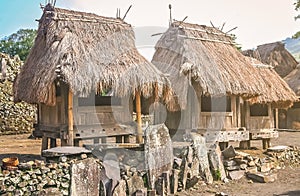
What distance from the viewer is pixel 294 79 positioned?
2591 centimetres

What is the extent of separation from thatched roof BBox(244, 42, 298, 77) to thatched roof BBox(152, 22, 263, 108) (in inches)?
555

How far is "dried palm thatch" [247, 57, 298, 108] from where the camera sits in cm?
1494

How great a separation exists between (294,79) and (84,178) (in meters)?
21.8

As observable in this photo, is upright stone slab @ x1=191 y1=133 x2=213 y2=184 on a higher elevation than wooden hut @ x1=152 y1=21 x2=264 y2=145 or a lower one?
lower

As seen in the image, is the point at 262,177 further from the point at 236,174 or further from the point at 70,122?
the point at 70,122

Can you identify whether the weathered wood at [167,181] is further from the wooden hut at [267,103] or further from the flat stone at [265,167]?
the wooden hut at [267,103]

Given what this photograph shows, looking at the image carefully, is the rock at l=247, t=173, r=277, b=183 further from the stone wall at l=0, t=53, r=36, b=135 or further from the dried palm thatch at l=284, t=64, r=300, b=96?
the stone wall at l=0, t=53, r=36, b=135

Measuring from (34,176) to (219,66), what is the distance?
781 cm

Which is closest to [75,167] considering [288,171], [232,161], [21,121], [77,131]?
[77,131]

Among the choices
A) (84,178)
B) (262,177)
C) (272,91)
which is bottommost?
(262,177)

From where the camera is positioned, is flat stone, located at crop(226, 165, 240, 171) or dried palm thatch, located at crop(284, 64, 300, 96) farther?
dried palm thatch, located at crop(284, 64, 300, 96)

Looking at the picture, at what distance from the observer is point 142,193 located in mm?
8359

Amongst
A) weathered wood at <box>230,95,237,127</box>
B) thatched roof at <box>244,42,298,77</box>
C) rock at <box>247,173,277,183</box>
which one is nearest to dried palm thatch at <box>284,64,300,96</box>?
thatched roof at <box>244,42,298,77</box>

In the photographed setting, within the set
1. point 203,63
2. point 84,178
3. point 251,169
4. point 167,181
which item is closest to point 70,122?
point 167,181
